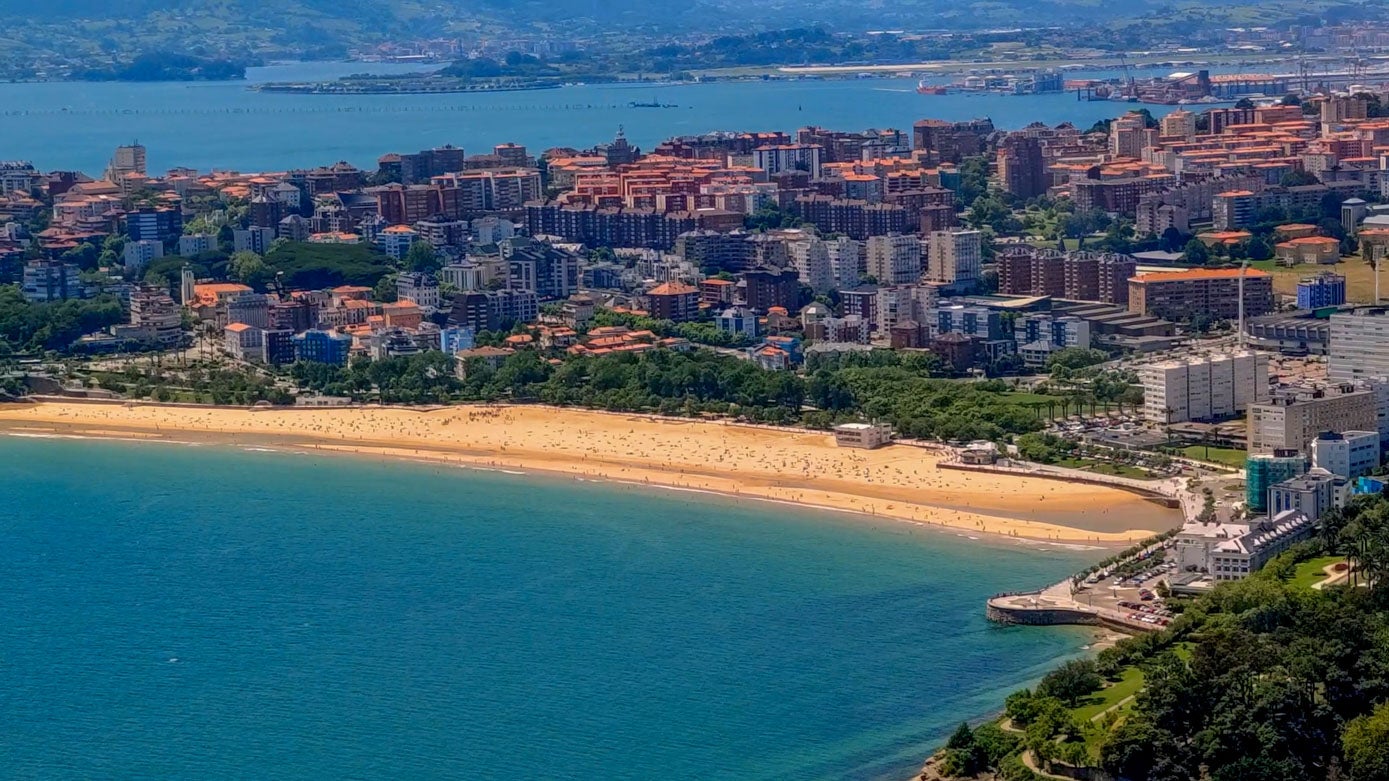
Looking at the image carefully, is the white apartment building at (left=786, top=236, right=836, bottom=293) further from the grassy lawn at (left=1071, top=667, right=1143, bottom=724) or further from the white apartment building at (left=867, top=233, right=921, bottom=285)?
the grassy lawn at (left=1071, top=667, right=1143, bottom=724)

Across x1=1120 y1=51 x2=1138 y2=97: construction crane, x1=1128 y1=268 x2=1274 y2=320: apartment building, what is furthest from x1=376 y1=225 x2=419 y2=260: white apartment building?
x1=1120 y1=51 x2=1138 y2=97: construction crane

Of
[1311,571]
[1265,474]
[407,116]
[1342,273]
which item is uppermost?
[407,116]

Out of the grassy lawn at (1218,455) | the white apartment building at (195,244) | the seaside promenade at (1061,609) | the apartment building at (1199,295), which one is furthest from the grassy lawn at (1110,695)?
the white apartment building at (195,244)

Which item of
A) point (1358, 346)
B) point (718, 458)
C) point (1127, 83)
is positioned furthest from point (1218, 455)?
point (1127, 83)

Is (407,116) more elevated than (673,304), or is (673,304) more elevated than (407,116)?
(407,116)

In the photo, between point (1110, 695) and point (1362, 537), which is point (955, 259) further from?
point (1110, 695)

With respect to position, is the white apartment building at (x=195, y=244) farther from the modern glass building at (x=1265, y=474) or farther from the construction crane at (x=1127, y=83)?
the construction crane at (x=1127, y=83)
